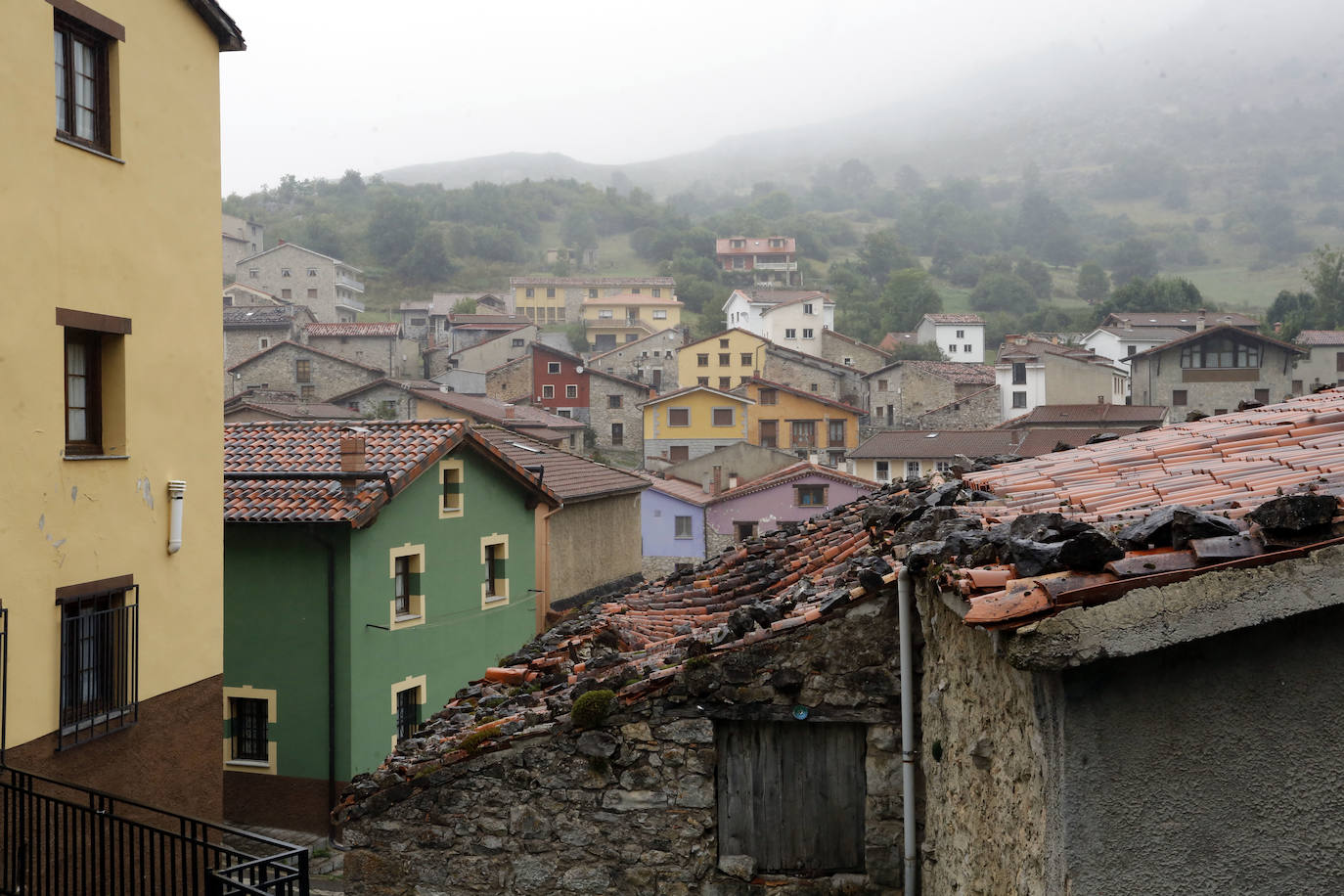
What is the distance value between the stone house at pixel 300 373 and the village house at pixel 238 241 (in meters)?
40.4

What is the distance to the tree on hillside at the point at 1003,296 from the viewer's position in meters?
112

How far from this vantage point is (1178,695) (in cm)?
380

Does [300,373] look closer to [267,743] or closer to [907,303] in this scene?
[267,743]

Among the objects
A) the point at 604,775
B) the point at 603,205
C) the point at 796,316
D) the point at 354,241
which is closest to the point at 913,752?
the point at 604,775

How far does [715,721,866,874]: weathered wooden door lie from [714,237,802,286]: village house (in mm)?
114442

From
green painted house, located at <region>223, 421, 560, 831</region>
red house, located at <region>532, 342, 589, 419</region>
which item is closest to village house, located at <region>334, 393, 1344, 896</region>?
green painted house, located at <region>223, 421, 560, 831</region>

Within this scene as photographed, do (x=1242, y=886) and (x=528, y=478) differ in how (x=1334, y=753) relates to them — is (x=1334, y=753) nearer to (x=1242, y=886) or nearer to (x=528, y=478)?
(x=1242, y=886)

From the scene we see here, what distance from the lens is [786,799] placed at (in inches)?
243

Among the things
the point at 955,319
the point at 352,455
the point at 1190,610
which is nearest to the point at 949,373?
the point at 955,319

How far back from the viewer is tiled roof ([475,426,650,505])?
84.7 ft

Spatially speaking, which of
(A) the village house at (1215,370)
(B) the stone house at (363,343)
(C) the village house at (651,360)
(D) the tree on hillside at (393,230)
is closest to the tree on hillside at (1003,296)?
(C) the village house at (651,360)

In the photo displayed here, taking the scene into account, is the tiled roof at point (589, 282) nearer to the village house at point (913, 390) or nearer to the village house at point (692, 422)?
the village house at point (913, 390)

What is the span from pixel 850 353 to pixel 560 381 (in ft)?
78.5

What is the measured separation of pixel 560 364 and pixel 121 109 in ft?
175
